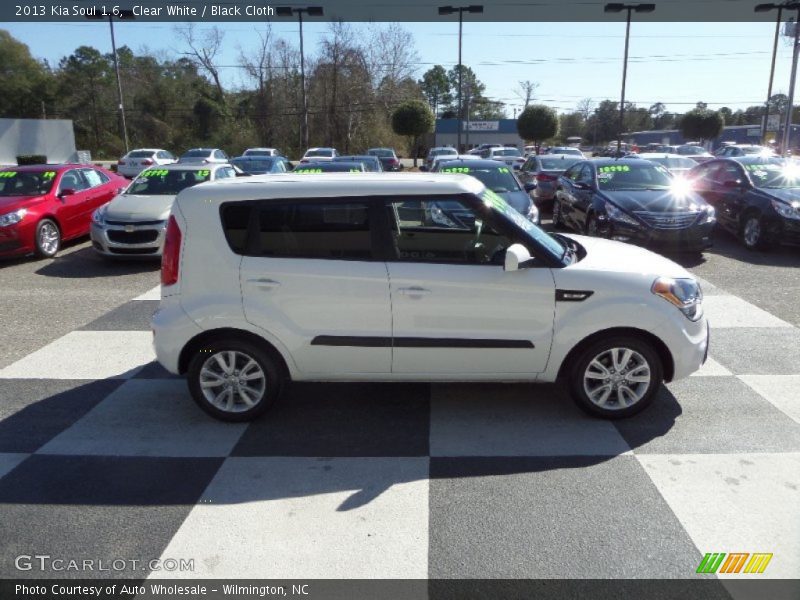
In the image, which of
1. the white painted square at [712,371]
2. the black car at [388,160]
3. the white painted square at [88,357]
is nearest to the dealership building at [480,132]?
the black car at [388,160]

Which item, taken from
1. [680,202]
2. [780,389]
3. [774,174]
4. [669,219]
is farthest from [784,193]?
[780,389]

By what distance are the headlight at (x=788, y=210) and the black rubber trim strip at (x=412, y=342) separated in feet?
26.6

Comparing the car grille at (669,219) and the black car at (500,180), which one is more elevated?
the black car at (500,180)

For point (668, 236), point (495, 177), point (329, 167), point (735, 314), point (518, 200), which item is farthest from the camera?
point (329, 167)

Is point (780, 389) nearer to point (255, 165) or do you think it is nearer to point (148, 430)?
point (148, 430)

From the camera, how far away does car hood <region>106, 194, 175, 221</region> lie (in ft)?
32.0

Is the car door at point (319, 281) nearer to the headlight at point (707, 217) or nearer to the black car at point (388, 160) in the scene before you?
the headlight at point (707, 217)

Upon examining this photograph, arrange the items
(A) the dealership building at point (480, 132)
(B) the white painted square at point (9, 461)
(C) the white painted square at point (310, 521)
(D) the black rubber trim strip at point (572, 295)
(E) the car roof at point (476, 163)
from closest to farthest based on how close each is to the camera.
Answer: (C) the white painted square at point (310, 521) → (B) the white painted square at point (9, 461) → (D) the black rubber trim strip at point (572, 295) → (E) the car roof at point (476, 163) → (A) the dealership building at point (480, 132)

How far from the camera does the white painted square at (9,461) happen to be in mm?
3918

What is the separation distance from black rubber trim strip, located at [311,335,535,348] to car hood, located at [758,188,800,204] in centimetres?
847

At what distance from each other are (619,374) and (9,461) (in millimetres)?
4165

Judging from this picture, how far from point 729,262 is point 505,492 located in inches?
319

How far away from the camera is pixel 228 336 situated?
438cm

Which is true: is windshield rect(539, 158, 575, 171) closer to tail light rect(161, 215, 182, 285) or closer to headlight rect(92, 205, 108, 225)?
headlight rect(92, 205, 108, 225)
